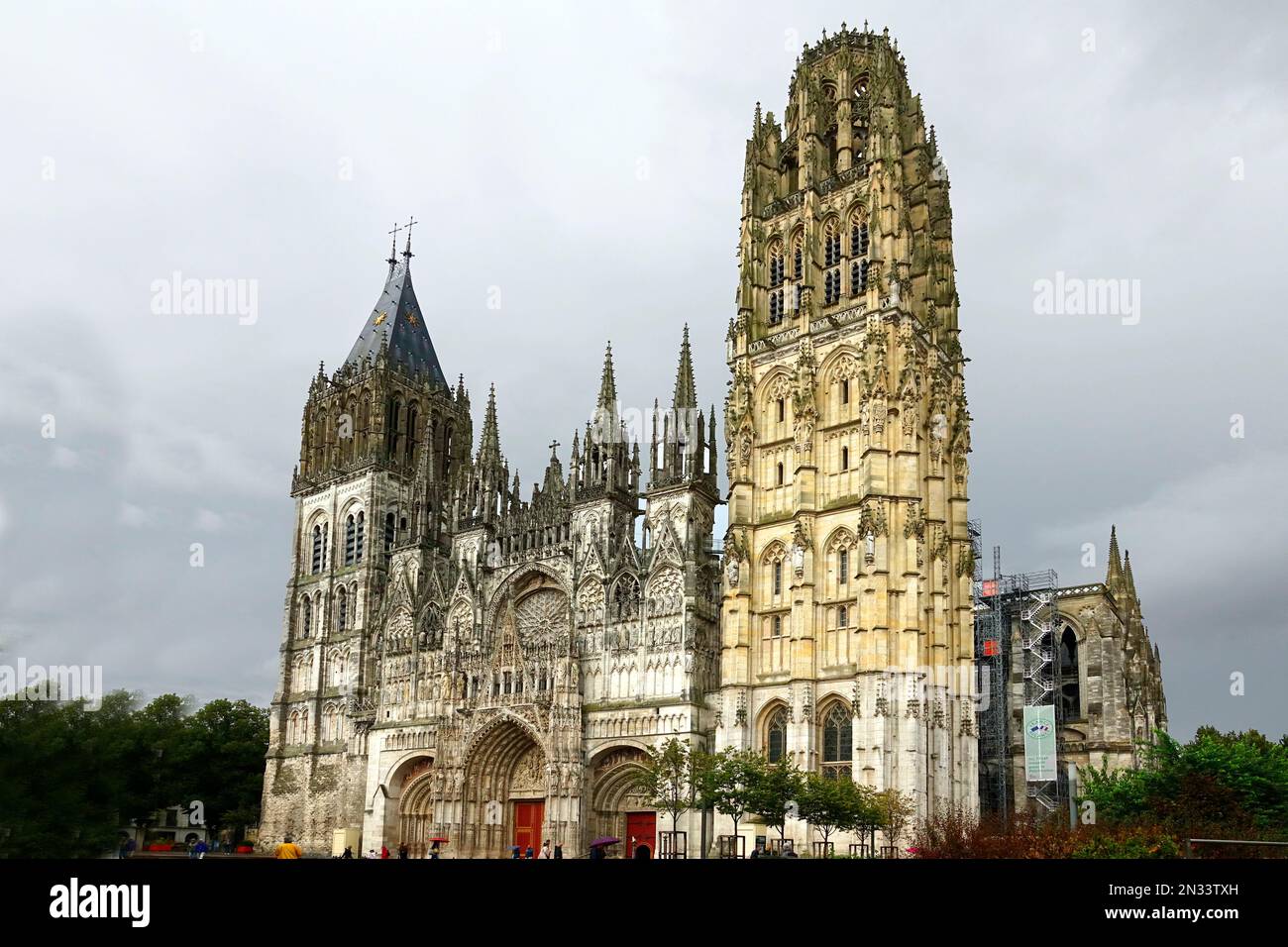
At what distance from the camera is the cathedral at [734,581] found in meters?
50.8

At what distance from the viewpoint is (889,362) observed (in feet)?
175

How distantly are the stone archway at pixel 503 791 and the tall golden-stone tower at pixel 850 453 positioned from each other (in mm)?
12041

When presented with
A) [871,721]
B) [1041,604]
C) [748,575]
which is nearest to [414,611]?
[748,575]

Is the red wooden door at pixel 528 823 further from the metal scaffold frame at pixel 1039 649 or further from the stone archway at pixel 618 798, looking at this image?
the metal scaffold frame at pixel 1039 649

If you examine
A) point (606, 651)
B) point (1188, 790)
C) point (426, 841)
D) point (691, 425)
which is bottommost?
point (426, 841)

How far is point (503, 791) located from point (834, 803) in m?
22.5

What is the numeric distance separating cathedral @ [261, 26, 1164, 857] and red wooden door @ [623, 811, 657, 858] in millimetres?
184

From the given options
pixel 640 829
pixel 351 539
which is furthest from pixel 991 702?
pixel 351 539

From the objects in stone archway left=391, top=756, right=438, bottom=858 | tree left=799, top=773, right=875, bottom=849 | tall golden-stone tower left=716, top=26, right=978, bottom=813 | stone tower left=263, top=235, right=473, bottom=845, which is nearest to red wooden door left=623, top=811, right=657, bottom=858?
tall golden-stone tower left=716, top=26, right=978, bottom=813

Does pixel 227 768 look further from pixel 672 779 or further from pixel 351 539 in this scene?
pixel 672 779

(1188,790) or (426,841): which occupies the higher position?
(1188,790)
